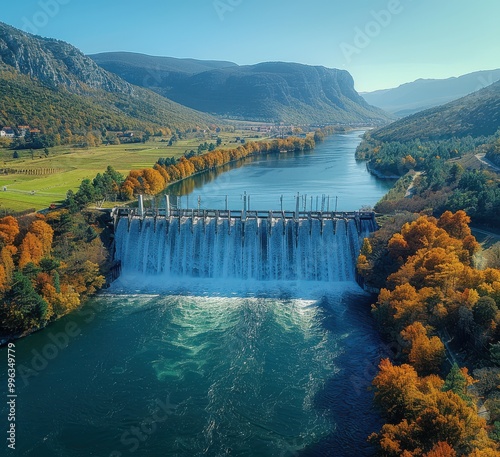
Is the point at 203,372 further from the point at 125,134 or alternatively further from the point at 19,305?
the point at 125,134

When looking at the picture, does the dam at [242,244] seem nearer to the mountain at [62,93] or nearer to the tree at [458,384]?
the tree at [458,384]

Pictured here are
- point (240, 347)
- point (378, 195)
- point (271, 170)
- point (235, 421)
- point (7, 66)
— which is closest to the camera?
point (235, 421)

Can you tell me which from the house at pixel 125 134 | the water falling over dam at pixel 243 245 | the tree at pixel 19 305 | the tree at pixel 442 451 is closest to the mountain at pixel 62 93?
the house at pixel 125 134

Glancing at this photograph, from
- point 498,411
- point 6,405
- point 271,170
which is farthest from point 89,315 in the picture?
point 271,170

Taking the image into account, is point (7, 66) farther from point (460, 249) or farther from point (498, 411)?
point (498, 411)

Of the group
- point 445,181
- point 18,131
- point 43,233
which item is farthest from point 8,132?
point 445,181

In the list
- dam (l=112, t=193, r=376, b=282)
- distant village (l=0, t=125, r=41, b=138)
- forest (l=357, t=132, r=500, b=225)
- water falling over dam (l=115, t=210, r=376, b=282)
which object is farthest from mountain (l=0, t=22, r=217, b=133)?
forest (l=357, t=132, r=500, b=225)

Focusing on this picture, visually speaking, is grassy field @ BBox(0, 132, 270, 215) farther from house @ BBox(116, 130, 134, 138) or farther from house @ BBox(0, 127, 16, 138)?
house @ BBox(0, 127, 16, 138)
